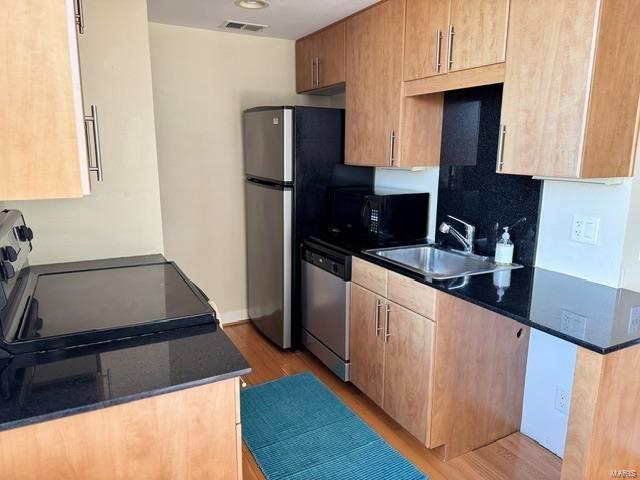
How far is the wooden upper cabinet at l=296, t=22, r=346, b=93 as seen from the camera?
9.84 ft

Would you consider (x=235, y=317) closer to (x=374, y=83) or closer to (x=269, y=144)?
(x=269, y=144)

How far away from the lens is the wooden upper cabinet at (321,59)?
3000 mm

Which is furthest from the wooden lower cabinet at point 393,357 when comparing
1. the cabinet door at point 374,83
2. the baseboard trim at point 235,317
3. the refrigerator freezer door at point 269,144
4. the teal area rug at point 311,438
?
the baseboard trim at point 235,317

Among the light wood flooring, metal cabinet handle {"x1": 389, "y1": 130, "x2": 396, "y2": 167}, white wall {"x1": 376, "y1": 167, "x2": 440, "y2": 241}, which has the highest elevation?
metal cabinet handle {"x1": 389, "y1": 130, "x2": 396, "y2": 167}

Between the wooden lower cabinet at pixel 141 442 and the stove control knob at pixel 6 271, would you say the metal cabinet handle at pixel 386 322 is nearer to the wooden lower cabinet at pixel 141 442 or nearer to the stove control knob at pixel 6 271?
the wooden lower cabinet at pixel 141 442

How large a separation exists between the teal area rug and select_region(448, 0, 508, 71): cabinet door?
1860 millimetres

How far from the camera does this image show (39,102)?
0.98 meters

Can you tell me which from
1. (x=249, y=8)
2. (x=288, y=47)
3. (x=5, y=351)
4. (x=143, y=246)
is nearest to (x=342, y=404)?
(x=143, y=246)

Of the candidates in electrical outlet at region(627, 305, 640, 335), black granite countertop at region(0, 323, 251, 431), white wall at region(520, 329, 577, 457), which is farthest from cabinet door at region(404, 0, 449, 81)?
black granite countertop at region(0, 323, 251, 431)

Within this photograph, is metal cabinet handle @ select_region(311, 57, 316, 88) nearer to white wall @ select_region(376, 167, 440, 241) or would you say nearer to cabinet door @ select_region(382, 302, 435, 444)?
white wall @ select_region(376, 167, 440, 241)

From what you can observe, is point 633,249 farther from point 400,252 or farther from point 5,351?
point 5,351

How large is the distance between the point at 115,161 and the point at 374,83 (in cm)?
149

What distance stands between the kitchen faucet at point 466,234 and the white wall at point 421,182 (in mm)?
201

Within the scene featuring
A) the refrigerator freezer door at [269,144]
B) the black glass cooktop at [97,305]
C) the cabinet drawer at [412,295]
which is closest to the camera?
the black glass cooktop at [97,305]
